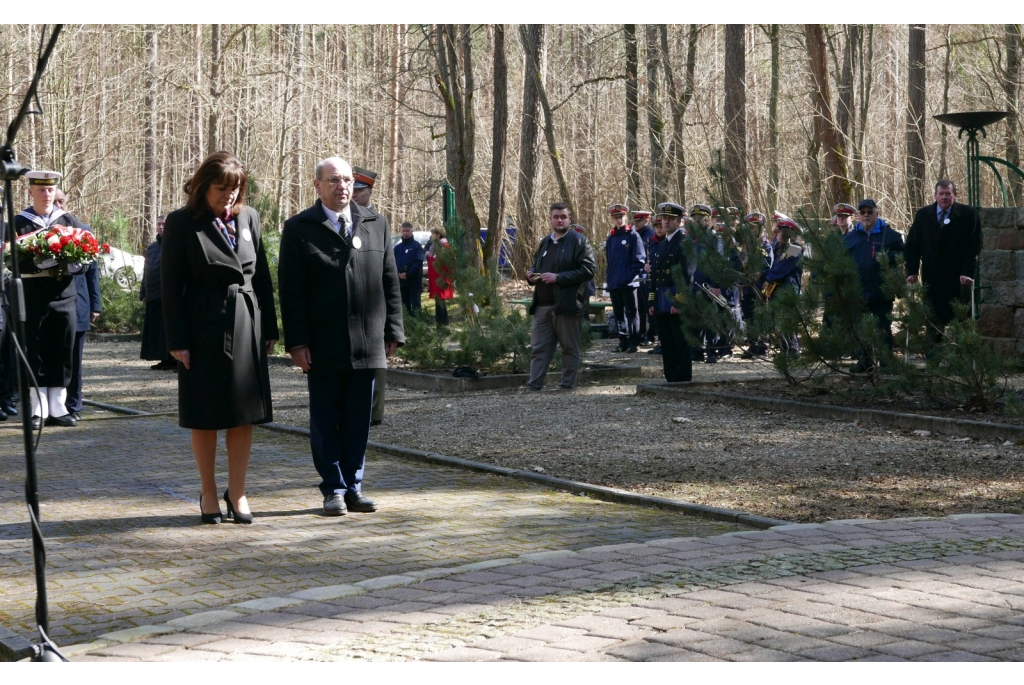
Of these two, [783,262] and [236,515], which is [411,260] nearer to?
[783,262]

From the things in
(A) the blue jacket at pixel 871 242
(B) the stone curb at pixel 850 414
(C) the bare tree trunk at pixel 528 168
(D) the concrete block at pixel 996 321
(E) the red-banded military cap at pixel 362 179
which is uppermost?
(C) the bare tree trunk at pixel 528 168

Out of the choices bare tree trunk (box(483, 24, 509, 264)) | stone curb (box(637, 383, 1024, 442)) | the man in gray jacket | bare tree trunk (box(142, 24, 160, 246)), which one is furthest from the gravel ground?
bare tree trunk (box(142, 24, 160, 246))

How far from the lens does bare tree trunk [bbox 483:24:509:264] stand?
933 inches

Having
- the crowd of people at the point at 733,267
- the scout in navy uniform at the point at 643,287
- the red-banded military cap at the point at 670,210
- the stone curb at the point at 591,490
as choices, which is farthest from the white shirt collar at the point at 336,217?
the scout in navy uniform at the point at 643,287

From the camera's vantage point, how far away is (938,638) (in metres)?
4.47

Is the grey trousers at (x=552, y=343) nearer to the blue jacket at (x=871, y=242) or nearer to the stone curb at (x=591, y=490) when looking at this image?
the blue jacket at (x=871, y=242)

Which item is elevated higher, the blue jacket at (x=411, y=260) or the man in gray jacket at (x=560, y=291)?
the blue jacket at (x=411, y=260)

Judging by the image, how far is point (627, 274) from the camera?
20047mm

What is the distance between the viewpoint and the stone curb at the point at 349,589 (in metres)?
4.87

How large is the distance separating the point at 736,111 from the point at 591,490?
2171 cm

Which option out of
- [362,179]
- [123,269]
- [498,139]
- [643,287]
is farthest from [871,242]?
[123,269]

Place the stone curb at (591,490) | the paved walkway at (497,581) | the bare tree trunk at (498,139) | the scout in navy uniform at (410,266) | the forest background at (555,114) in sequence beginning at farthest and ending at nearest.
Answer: the forest background at (555,114) → the scout in navy uniform at (410,266) → the bare tree trunk at (498,139) → the stone curb at (591,490) → the paved walkway at (497,581)

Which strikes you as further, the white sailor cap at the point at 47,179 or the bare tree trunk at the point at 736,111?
the bare tree trunk at the point at 736,111

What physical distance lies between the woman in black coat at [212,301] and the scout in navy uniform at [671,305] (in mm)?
7226
